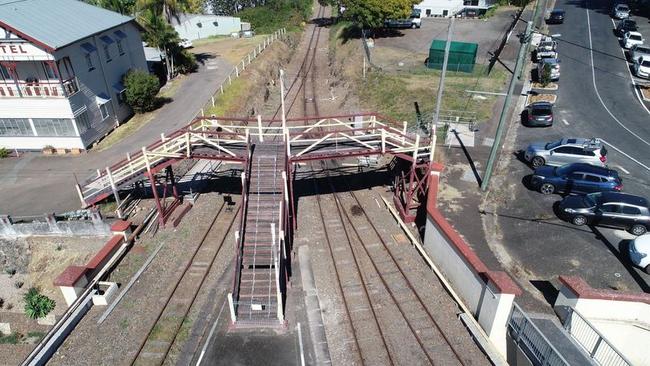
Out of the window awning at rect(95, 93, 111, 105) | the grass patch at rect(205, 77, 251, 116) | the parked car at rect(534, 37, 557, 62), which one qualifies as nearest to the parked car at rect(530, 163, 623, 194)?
the parked car at rect(534, 37, 557, 62)

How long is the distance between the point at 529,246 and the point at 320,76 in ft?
119

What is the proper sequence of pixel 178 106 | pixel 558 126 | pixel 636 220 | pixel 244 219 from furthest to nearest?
1. pixel 178 106
2. pixel 558 126
3. pixel 636 220
4. pixel 244 219

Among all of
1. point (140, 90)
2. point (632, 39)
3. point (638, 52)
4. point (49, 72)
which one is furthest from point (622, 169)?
point (49, 72)

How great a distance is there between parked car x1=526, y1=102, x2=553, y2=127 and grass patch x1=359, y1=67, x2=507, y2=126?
3.36 m

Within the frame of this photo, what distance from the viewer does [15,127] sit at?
3102 cm

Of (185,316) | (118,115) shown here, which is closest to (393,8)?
(118,115)

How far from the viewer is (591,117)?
33562 millimetres

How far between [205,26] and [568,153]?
62636 millimetres

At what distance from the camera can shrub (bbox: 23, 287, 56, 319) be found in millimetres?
19984

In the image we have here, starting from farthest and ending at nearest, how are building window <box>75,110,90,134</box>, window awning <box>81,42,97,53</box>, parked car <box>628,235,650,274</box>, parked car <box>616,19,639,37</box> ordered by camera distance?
1. parked car <box>616,19,639,37</box>
2. window awning <box>81,42,97,53</box>
3. building window <box>75,110,90,134</box>
4. parked car <box>628,235,650,274</box>

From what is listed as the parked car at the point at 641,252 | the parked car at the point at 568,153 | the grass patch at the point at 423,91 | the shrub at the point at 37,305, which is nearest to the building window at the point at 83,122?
the shrub at the point at 37,305

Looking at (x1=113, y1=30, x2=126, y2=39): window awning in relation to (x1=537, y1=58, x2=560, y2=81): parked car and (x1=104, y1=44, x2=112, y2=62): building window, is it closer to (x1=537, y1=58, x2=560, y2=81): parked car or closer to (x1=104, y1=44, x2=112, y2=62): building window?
(x1=104, y1=44, x2=112, y2=62): building window

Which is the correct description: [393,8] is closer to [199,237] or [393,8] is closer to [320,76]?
[320,76]

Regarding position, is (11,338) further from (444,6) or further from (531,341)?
(444,6)
